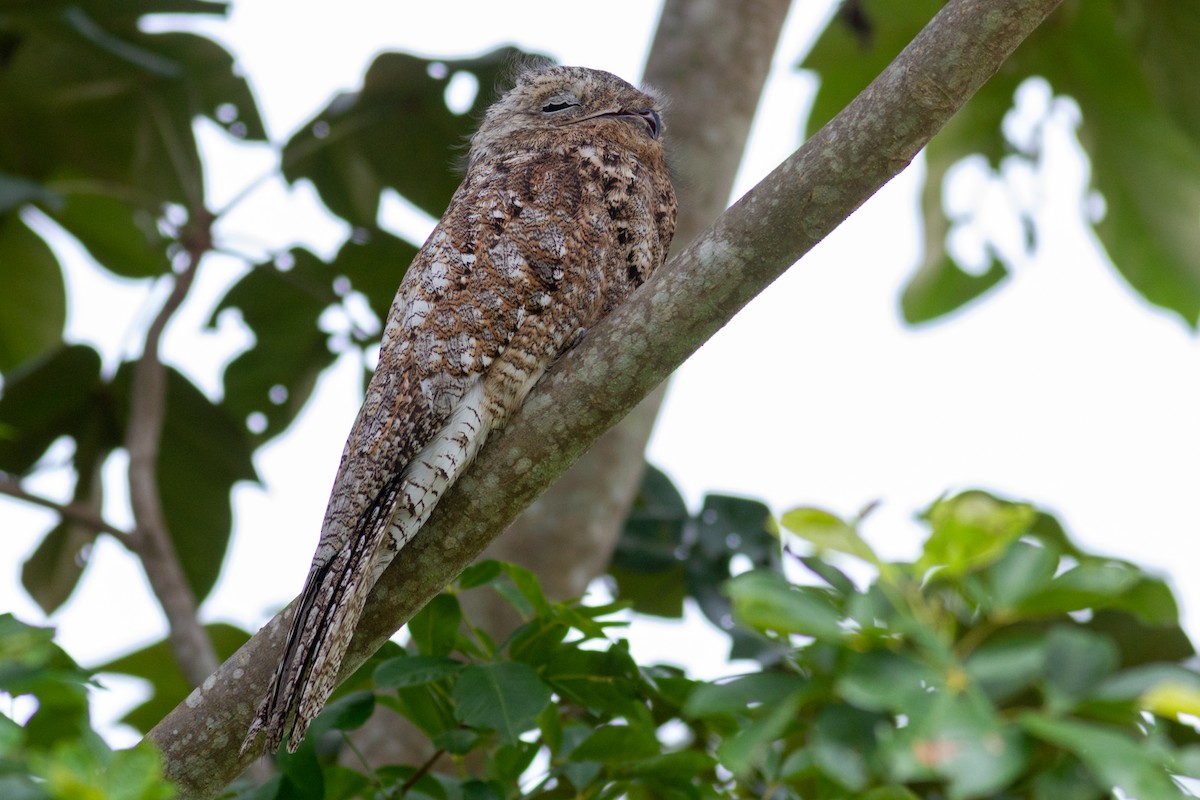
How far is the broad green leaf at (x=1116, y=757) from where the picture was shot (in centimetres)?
85

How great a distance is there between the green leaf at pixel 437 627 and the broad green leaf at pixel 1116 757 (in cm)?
133

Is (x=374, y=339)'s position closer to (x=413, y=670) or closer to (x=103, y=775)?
(x=413, y=670)

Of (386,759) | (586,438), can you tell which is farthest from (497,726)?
(386,759)

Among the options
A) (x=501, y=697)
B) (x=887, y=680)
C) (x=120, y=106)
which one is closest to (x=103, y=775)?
(x=887, y=680)

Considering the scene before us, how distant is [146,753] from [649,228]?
79.5 inches

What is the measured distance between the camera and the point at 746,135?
13.7 ft

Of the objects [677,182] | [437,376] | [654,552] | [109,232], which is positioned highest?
[109,232]

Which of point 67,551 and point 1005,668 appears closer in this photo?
point 1005,668

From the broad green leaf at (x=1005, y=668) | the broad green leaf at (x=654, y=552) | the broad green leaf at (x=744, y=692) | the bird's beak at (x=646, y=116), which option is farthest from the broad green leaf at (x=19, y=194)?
the broad green leaf at (x=1005, y=668)

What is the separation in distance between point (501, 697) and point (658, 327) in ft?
2.10

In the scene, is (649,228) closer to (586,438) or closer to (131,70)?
(586,438)

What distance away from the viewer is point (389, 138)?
419 centimetres

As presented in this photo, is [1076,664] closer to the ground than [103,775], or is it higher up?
closer to the ground

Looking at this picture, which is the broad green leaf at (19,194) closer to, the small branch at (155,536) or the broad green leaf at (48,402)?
the small branch at (155,536)
